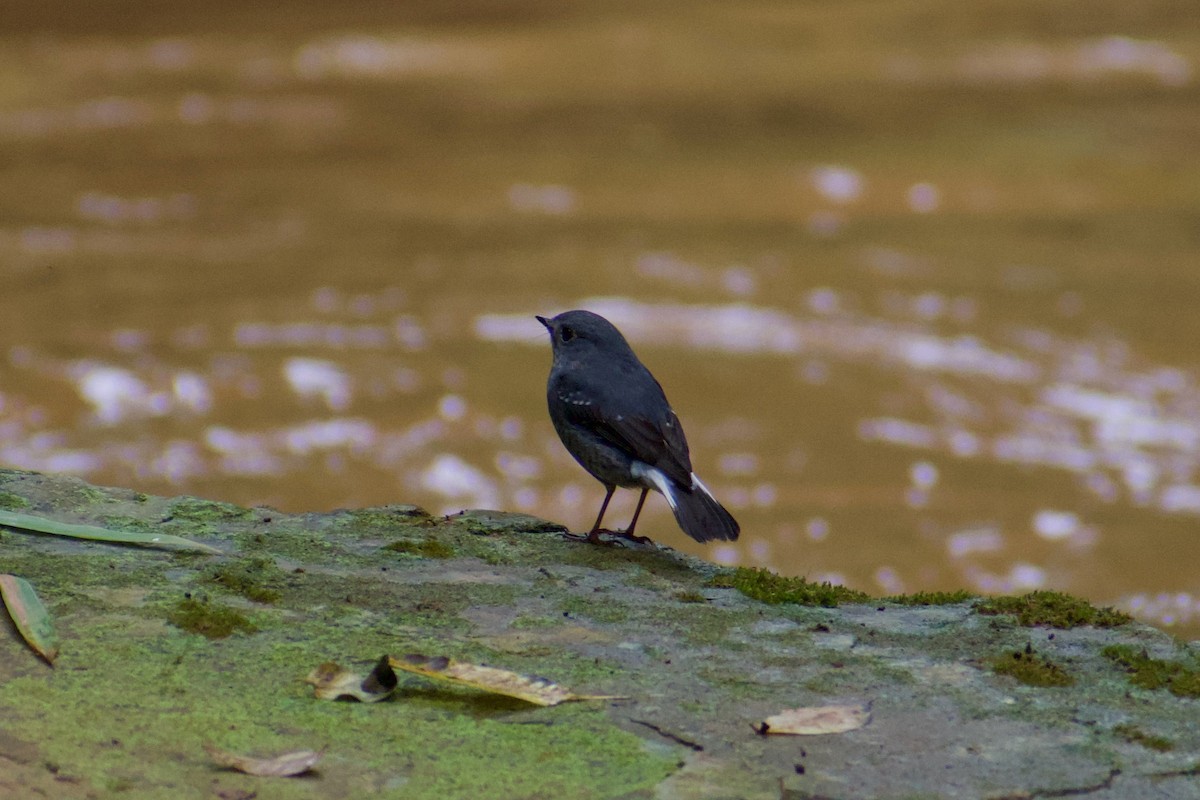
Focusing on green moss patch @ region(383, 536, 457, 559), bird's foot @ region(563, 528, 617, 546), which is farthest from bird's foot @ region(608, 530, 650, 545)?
green moss patch @ region(383, 536, 457, 559)

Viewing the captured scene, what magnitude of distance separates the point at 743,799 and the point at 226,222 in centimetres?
761

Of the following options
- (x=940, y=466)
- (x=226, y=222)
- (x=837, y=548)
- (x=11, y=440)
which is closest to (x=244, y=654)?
(x=837, y=548)

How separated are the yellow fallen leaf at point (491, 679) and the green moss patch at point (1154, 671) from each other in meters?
1.20

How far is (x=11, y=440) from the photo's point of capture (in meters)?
6.98

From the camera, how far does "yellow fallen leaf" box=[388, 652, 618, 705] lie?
2846 mm

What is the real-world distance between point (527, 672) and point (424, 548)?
0.88 metres

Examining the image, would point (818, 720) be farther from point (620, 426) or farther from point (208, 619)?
point (620, 426)

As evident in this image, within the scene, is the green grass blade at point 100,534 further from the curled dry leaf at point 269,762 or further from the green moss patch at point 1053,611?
the green moss patch at point 1053,611

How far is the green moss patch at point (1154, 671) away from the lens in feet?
10.1

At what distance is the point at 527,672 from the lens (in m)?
3.00

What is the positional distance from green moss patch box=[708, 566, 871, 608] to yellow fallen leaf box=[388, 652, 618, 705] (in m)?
0.86

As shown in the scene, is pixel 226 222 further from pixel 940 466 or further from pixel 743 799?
pixel 743 799

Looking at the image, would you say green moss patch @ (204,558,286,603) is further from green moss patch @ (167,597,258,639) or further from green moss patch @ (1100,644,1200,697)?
green moss patch @ (1100,644,1200,697)

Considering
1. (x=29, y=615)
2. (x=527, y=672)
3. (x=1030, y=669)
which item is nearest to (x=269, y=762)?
(x=527, y=672)
